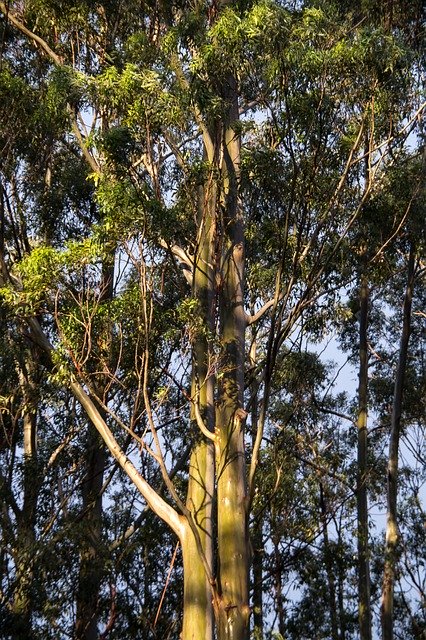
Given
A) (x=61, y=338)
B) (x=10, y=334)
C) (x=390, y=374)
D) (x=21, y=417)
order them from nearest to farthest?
(x=61, y=338), (x=10, y=334), (x=21, y=417), (x=390, y=374)

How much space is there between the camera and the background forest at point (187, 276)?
7.87 meters

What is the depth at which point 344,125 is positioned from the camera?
8547 mm

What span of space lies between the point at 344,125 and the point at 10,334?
489 centimetres

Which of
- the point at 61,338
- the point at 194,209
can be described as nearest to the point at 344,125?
the point at 194,209

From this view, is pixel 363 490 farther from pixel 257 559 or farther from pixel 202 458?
pixel 202 458

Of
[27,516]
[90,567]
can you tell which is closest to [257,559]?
[90,567]

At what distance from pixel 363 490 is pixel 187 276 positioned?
5.58 metres

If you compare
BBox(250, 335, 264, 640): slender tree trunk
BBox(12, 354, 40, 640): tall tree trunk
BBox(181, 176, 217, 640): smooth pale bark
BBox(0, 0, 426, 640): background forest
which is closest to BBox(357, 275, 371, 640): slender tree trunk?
BBox(0, 0, 426, 640): background forest

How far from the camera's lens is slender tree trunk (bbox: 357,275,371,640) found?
1227 centimetres

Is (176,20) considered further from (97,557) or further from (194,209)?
(97,557)

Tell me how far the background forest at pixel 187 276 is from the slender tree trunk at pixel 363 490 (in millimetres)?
44

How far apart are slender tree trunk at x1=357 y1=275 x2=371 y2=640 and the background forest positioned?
4 cm

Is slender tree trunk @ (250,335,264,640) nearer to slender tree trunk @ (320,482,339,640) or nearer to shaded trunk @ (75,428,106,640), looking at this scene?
slender tree trunk @ (320,482,339,640)

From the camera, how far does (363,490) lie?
13242 millimetres
